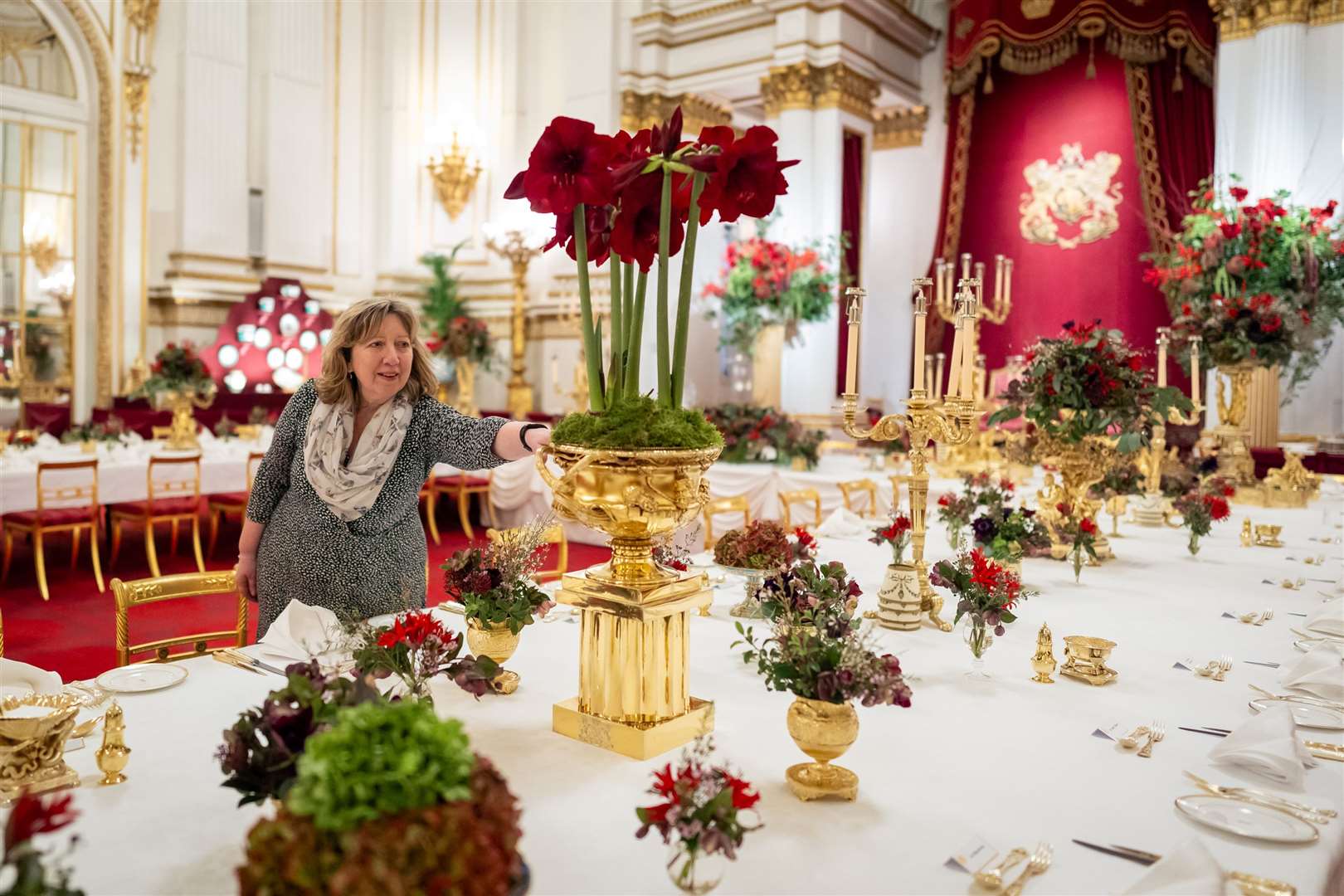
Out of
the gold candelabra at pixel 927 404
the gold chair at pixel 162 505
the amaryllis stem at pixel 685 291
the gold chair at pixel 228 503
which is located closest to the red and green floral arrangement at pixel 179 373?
the gold chair at pixel 228 503

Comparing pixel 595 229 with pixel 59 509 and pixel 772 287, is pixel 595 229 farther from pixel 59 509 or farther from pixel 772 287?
pixel 772 287

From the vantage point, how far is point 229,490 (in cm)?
741

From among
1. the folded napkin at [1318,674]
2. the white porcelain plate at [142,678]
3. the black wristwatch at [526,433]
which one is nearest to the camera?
the white porcelain plate at [142,678]

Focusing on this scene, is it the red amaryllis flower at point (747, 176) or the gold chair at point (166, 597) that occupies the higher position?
the red amaryllis flower at point (747, 176)

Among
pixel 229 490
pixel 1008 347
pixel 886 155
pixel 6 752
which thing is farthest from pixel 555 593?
pixel 886 155

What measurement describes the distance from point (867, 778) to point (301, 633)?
129 cm

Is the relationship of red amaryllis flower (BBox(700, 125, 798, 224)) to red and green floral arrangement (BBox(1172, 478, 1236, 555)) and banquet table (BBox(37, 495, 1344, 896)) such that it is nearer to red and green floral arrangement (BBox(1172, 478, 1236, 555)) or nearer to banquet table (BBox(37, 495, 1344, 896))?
banquet table (BBox(37, 495, 1344, 896))

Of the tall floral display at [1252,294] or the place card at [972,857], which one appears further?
the tall floral display at [1252,294]

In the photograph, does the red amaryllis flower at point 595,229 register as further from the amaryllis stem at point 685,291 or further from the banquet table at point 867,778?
the banquet table at point 867,778

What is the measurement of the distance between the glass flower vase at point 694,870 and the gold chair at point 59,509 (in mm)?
6039

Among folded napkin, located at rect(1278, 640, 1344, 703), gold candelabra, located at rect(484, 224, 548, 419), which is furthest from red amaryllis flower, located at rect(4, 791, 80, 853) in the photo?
gold candelabra, located at rect(484, 224, 548, 419)

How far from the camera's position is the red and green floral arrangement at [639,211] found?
160cm

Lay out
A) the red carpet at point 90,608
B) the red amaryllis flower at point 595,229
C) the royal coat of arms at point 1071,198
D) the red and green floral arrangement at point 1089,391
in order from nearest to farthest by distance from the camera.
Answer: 1. the red amaryllis flower at point 595,229
2. the red and green floral arrangement at point 1089,391
3. the red carpet at point 90,608
4. the royal coat of arms at point 1071,198

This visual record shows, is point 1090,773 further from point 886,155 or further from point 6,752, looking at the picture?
point 886,155
